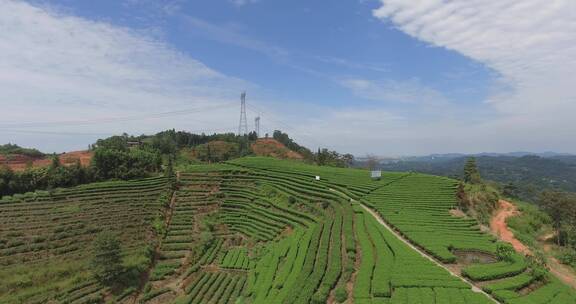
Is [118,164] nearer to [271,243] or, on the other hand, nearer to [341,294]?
[271,243]

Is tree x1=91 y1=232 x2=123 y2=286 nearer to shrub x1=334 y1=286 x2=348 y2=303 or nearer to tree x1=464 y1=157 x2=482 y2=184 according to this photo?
shrub x1=334 y1=286 x2=348 y2=303

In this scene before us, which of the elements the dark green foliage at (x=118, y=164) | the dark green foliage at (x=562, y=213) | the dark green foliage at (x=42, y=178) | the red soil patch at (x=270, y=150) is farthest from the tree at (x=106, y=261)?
the red soil patch at (x=270, y=150)

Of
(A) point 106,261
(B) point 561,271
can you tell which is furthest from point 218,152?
(B) point 561,271

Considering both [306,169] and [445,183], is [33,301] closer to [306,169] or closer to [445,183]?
[306,169]

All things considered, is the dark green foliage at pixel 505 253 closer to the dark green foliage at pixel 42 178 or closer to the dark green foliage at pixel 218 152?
the dark green foliage at pixel 42 178

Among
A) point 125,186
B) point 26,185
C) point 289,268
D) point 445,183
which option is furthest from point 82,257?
point 445,183

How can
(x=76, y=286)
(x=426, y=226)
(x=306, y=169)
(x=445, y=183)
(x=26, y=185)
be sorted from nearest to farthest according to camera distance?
1. (x=76, y=286)
2. (x=426, y=226)
3. (x=26, y=185)
4. (x=445, y=183)
5. (x=306, y=169)
